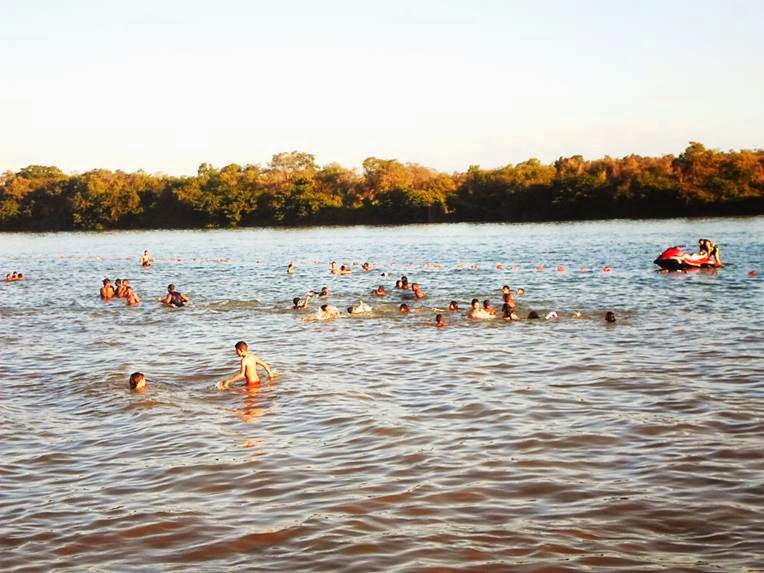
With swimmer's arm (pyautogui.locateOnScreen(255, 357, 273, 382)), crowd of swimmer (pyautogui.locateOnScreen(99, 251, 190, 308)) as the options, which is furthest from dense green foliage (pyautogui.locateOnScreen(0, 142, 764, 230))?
swimmer's arm (pyautogui.locateOnScreen(255, 357, 273, 382))

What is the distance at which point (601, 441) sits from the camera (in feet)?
38.2

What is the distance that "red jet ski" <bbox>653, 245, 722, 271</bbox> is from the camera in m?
36.4

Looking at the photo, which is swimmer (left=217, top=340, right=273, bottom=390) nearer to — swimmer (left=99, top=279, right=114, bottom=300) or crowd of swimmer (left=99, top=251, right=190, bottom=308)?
crowd of swimmer (left=99, top=251, right=190, bottom=308)

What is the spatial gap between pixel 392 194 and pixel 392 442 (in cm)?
Result: 9781

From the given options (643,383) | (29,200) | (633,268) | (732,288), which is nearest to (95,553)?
(643,383)

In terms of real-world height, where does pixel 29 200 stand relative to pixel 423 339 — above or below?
above

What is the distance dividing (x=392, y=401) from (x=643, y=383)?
4.37m

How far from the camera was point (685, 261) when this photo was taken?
3644 cm

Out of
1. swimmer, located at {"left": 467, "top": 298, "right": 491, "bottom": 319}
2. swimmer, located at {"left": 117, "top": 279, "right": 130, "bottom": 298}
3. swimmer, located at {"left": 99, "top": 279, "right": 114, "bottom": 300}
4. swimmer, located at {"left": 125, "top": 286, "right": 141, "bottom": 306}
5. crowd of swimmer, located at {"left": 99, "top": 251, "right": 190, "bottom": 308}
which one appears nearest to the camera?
swimmer, located at {"left": 467, "top": 298, "right": 491, "bottom": 319}

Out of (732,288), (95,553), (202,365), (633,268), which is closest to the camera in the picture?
(95,553)

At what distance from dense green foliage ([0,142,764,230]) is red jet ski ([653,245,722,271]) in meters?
56.8

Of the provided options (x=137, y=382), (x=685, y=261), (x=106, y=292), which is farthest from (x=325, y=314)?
(x=685, y=261)

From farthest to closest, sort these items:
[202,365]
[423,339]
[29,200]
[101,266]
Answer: [29,200]
[101,266]
[423,339]
[202,365]

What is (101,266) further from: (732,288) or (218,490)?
(218,490)
